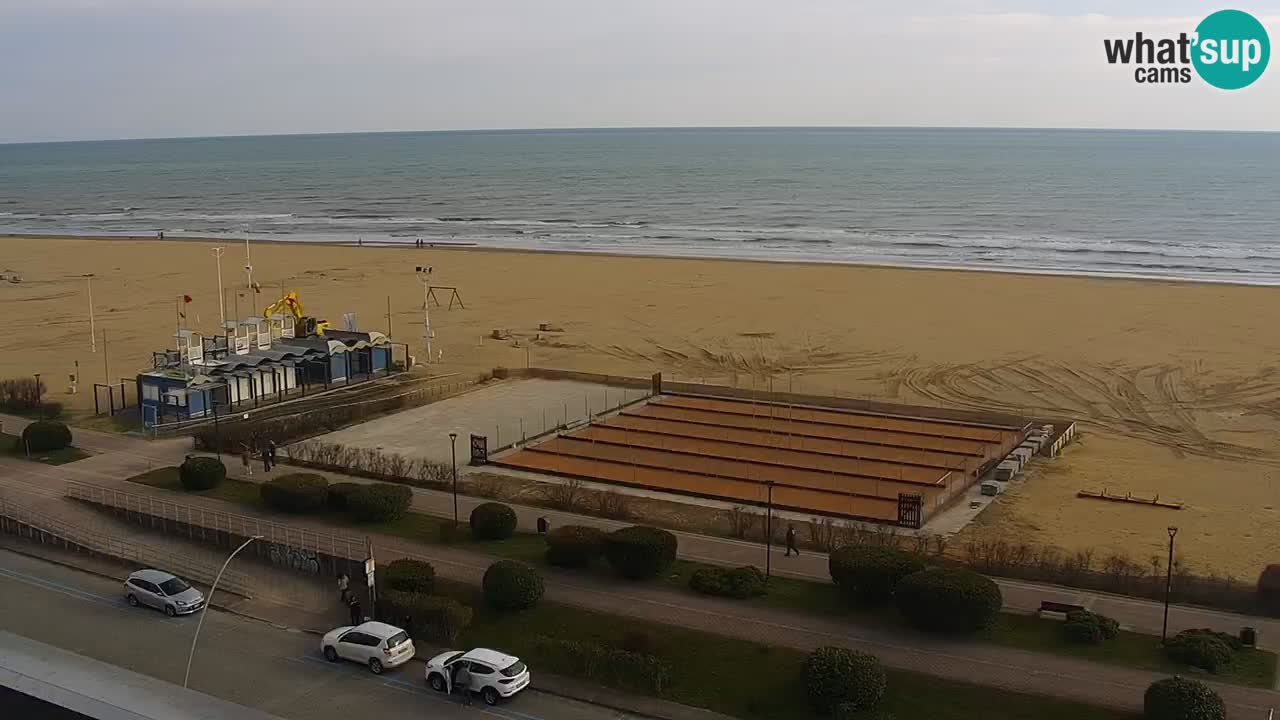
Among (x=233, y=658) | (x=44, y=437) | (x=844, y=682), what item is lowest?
(x=233, y=658)

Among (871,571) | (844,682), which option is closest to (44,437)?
(871,571)

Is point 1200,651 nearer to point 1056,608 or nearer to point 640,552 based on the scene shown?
point 1056,608

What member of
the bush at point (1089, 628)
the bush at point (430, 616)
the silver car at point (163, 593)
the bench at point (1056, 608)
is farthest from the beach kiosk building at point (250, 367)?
the bush at point (1089, 628)

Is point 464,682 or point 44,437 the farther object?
point 44,437

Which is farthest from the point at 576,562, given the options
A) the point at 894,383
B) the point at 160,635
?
the point at 894,383

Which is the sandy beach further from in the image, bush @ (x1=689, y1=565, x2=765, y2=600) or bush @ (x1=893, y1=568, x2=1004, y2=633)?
bush @ (x1=689, y1=565, x2=765, y2=600)

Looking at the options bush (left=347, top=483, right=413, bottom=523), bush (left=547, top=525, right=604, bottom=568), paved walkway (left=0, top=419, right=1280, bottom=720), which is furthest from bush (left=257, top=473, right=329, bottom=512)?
bush (left=547, top=525, right=604, bottom=568)
